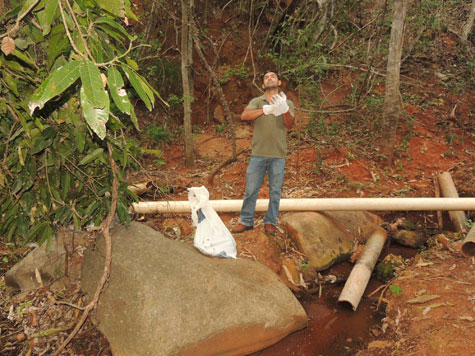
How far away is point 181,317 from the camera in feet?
8.80

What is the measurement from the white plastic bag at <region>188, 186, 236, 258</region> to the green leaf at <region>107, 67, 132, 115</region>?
2.47 m

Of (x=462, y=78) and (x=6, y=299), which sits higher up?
(x=462, y=78)

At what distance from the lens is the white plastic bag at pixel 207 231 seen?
356 centimetres

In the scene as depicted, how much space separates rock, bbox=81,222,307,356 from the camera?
2605 mm

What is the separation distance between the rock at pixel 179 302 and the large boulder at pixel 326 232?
3.37ft

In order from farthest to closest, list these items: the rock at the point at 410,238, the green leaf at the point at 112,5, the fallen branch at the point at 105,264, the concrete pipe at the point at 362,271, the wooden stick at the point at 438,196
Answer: the wooden stick at the point at 438,196, the rock at the point at 410,238, the concrete pipe at the point at 362,271, the fallen branch at the point at 105,264, the green leaf at the point at 112,5

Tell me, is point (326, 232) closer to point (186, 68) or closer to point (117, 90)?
point (186, 68)

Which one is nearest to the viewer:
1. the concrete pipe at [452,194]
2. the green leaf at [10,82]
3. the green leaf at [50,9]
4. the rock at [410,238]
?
the green leaf at [50,9]

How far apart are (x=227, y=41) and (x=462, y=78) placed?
5.95 metres

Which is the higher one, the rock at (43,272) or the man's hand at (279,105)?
the man's hand at (279,105)

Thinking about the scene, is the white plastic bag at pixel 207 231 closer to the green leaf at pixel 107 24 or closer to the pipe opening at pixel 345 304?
the pipe opening at pixel 345 304

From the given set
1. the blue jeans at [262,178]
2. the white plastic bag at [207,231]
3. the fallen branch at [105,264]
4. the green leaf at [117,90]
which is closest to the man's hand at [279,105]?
the blue jeans at [262,178]

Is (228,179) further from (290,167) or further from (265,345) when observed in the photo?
(265,345)

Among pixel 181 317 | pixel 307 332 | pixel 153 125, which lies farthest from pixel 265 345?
pixel 153 125
